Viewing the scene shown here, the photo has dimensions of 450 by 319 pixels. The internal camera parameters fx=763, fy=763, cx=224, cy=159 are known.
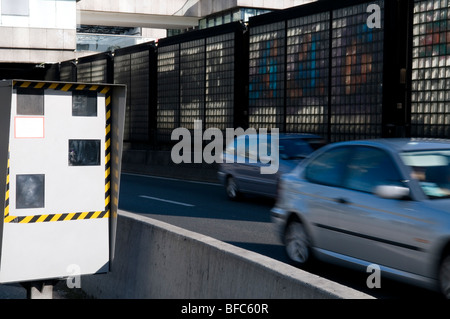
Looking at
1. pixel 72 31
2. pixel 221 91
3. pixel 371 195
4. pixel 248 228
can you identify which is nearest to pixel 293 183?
pixel 371 195

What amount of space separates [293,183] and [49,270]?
342cm

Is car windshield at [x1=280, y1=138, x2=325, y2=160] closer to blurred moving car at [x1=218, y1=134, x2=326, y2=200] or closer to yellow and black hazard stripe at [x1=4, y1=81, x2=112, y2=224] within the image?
blurred moving car at [x1=218, y1=134, x2=326, y2=200]

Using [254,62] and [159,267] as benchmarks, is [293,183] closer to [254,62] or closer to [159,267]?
[159,267]

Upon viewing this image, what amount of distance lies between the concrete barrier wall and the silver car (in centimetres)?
183

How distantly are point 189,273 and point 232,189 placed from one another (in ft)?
33.8

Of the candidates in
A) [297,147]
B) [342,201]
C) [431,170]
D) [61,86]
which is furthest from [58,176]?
[297,147]

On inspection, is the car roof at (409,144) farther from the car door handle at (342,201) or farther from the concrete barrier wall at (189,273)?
the concrete barrier wall at (189,273)

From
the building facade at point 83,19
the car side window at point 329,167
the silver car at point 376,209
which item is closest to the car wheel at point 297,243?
the silver car at point 376,209

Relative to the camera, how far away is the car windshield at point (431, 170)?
23.3ft

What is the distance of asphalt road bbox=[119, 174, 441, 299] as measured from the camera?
8.03 metres

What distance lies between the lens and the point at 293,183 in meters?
9.07

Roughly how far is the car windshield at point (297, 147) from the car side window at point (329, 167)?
623 centimetres

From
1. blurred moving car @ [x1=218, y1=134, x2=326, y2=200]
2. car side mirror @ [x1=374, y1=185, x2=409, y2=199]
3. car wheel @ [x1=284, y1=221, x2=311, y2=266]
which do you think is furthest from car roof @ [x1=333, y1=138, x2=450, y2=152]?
blurred moving car @ [x1=218, y1=134, x2=326, y2=200]

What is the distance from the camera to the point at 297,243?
28.9ft
